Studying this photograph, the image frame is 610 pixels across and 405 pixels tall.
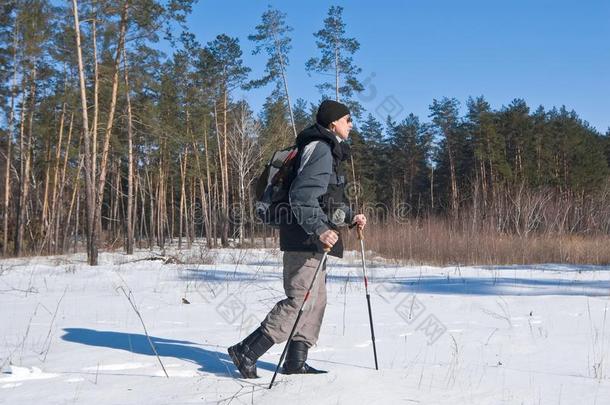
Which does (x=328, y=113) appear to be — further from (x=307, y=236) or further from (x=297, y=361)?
(x=297, y=361)

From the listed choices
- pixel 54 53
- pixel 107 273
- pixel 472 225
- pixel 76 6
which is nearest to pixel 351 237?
pixel 472 225

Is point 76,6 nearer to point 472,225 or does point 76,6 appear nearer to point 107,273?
point 107,273

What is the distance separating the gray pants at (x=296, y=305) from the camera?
3.00 meters

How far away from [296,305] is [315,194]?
67 centimetres

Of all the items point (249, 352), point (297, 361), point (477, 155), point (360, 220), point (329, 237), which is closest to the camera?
point (329, 237)

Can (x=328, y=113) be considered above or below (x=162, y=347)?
above

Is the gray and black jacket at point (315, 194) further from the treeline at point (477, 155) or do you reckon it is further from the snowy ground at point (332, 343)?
the treeline at point (477, 155)

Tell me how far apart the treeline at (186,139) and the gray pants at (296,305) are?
463 inches

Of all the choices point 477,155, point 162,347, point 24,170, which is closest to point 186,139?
point 24,170

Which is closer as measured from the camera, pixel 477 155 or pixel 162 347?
pixel 162 347

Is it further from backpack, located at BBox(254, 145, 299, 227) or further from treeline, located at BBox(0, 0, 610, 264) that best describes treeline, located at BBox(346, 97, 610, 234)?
backpack, located at BBox(254, 145, 299, 227)

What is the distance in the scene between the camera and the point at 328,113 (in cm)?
319

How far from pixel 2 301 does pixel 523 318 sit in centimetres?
573

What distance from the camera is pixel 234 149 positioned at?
2888 cm
